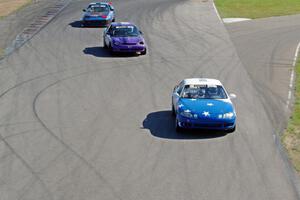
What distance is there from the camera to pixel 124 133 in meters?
19.0

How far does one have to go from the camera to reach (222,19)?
43.2 m

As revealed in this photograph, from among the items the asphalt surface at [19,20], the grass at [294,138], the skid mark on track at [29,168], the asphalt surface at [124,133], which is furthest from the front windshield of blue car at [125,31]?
the skid mark on track at [29,168]

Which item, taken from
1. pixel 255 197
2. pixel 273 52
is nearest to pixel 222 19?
pixel 273 52

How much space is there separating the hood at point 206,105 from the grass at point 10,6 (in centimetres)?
Result: 2898

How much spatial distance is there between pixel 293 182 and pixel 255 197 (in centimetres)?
142

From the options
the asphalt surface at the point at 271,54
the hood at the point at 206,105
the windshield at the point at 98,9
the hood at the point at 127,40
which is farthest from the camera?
the windshield at the point at 98,9

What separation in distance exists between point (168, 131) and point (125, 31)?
14.0 meters

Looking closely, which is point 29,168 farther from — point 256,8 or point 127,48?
point 256,8

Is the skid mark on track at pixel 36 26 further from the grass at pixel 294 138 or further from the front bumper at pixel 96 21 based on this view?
the grass at pixel 294 138

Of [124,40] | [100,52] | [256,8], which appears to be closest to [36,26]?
[100,52]

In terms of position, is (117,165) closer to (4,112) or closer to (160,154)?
(160,154)

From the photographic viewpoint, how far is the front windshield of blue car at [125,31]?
32131 mm

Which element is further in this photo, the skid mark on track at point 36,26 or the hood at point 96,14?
the hood at point 96,14

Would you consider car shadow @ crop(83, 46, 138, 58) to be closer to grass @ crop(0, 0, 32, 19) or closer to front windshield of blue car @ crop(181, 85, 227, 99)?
front windshield of blue car @ crop(181, 85, 227, 99)
